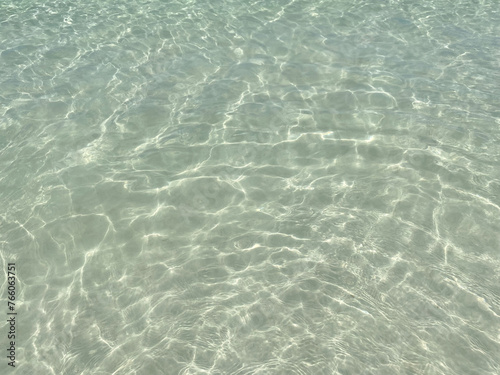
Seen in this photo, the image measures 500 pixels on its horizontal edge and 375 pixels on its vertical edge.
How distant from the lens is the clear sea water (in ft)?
26.0

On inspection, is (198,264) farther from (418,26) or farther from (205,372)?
(418,26)

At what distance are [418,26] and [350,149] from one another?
803 cm

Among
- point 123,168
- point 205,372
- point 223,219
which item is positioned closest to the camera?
point 205,372

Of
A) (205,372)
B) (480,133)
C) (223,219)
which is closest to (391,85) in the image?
(480,133)

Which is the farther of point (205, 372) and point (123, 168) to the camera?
point (123, 168)

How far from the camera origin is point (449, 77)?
13977 mm

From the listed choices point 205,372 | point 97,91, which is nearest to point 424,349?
point 205,372

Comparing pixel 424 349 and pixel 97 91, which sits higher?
pixel 97 91

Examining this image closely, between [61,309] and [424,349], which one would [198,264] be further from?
[424,349]

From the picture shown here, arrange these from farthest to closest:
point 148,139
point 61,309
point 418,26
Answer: point 418,26
point 148,139
point 61,309

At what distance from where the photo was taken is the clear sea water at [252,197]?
7938 mm

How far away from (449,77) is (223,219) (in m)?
8.81

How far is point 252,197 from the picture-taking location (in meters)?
10.5

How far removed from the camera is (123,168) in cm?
1125
